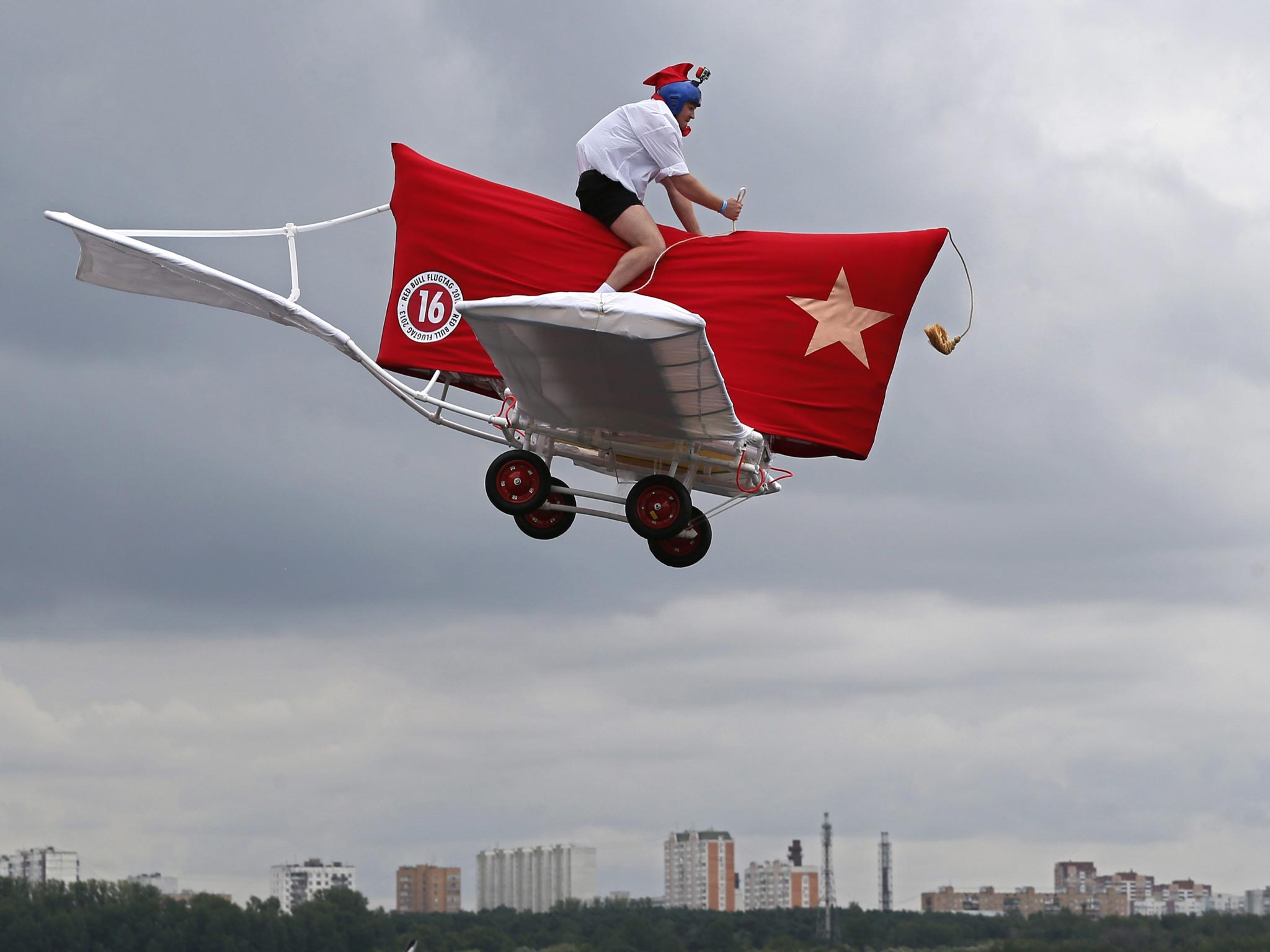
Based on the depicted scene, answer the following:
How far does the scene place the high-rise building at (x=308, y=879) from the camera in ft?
609

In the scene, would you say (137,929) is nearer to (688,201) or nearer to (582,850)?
(582,850)

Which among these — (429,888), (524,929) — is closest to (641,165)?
(524,929)

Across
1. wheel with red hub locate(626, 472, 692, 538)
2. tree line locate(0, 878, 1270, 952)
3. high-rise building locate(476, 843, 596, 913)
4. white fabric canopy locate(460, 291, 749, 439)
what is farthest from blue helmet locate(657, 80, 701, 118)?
high-rise building locate(476, 843, 596, 913)

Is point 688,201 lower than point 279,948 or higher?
higher

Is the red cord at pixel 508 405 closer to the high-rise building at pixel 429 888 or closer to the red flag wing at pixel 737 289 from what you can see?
the red flag wing at pixel 737 289

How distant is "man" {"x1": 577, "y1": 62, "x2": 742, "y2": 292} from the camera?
1980cm

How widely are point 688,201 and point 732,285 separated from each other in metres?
1.20

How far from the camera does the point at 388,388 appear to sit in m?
20.2

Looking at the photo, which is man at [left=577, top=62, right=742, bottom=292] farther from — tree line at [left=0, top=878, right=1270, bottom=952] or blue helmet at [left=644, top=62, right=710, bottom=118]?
tree line at [left=0, top=878, right=1270, bottom=952]

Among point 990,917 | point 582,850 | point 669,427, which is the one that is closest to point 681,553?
point 669,427

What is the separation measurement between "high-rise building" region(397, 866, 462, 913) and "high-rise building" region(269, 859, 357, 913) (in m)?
5.09

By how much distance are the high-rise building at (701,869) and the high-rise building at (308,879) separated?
32443 millimetres

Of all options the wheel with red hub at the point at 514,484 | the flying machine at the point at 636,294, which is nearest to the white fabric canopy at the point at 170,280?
the flying machine at the point at 636,294

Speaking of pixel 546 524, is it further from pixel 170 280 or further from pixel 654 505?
pixel 170 280
